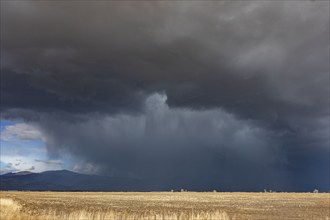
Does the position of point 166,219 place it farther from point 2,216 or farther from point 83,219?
point 2,216

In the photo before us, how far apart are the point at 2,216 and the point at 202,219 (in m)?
18.4

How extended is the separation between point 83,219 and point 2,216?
8.02 m

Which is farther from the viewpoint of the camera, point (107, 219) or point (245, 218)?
point (245, 218)

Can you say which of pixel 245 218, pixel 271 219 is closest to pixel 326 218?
pixel 271 219

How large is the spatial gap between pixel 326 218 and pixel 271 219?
7487mm

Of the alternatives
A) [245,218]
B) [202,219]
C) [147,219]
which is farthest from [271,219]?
[147,219]

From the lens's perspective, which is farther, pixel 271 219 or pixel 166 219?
pixel 271 219

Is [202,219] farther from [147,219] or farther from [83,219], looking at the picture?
[83,219]

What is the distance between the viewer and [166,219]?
122 ft

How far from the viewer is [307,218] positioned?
52.2 meters

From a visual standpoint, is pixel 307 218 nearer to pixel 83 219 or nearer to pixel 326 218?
pixel 326 218

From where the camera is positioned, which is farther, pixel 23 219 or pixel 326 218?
pixel 326 218

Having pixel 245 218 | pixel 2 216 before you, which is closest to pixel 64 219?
pixel 2 216

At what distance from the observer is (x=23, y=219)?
3684 cm
